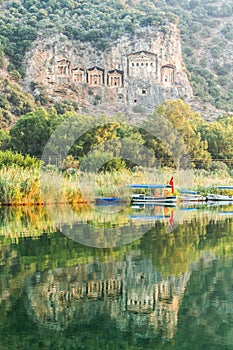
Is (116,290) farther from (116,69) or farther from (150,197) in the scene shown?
(116,69)

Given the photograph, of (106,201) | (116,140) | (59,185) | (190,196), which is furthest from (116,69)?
(59,185)

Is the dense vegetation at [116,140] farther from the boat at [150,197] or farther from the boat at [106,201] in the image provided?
the boat at [106,201]

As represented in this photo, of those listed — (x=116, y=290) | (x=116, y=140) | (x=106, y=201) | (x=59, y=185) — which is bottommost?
(x=116, y=290)

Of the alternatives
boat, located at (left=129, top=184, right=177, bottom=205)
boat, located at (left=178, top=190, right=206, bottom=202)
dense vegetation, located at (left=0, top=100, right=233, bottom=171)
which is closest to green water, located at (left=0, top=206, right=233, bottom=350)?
boat, located at (left=129, top=184, right=177, bottom=205)

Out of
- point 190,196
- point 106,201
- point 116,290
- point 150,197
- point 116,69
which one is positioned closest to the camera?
point 116,290

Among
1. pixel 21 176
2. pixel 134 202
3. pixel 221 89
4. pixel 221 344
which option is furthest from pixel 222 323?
pixel 221 89

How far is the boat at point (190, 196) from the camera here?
2703cm

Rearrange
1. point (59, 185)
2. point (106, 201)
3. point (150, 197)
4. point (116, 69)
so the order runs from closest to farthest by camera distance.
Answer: point (59, 185), point (106, 201), point (150, 197), point (116, 69)

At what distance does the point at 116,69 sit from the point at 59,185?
41309 mm

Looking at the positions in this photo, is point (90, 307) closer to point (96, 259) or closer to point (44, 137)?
point (96, 259)

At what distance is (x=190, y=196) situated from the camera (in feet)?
90.4

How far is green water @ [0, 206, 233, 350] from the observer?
6.13 metres

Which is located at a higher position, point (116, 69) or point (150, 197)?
point (116, 69)

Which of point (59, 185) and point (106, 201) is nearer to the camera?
point (59, 185)
